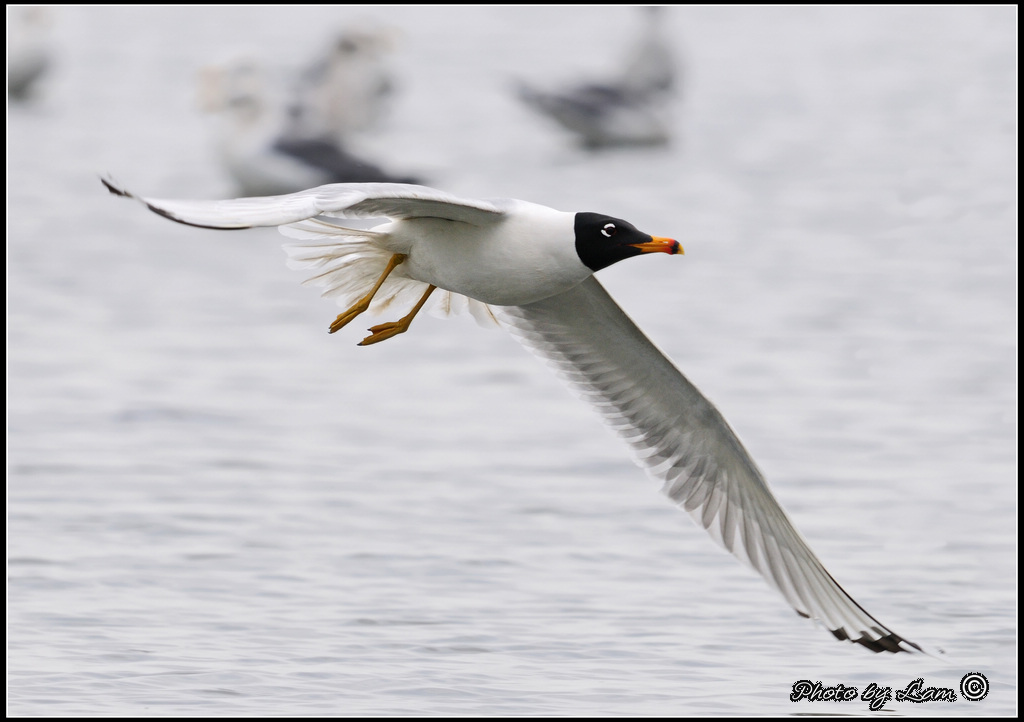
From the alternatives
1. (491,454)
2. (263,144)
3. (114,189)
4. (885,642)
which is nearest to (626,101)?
(263,144)

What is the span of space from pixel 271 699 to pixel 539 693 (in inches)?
39.9

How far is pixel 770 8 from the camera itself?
41938mm

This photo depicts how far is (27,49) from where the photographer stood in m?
24.6

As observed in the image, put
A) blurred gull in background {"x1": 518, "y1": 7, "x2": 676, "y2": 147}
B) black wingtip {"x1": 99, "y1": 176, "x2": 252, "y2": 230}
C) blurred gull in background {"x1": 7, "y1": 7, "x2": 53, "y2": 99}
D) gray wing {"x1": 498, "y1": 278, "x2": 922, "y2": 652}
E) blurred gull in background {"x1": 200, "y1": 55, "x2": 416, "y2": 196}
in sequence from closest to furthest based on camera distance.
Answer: black wingtip {"x1": 99, "y1": 176, "x2": 252, "y2": 230} → gray wing {"x1": 498, "y1": 278, "x2": 922, "y2": 652} → blurred gull in background {"x1": 200, "y1": 55, "x2": 416, "y2": 196} → blurred gull in background {"x1": 518, "y1": 7, "x2": 676, "y2": 147} → blurred gull in background {"x1": 7, "y1": 7, "x2": 53, "y2": 99}

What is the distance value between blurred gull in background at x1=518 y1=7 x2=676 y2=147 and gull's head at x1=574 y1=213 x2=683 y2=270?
1598 centimetres

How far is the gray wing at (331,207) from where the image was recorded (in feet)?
18.0

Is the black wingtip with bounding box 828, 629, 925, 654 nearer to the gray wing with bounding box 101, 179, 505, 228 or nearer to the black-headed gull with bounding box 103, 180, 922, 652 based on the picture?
the black-headed gull with bounding box 103, 180, 922, 652

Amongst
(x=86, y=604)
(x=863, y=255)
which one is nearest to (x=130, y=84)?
(x=863, y=255)

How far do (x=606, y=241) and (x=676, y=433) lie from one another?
1.59 m

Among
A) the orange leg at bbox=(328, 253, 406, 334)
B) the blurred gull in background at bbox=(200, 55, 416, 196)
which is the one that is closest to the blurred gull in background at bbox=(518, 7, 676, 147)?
the blurred gull in background at bbox=(200, 55, 416, 196)

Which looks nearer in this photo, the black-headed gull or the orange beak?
the orange beak

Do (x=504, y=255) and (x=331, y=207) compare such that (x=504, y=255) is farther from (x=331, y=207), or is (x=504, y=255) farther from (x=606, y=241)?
(x=331, y=207)

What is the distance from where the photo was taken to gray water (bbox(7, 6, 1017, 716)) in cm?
766

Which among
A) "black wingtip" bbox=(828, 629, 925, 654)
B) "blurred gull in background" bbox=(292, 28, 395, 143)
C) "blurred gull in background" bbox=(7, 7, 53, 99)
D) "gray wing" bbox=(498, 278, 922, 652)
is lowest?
"black wingtip" bbox=(828, 629, 925, 654)
